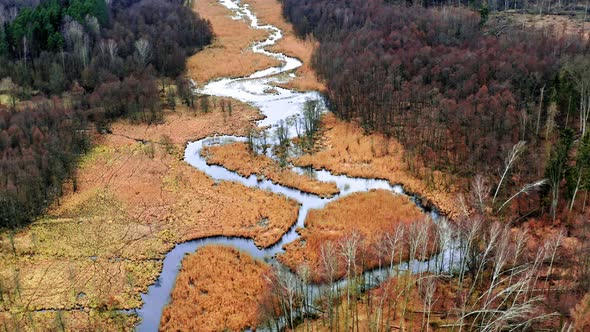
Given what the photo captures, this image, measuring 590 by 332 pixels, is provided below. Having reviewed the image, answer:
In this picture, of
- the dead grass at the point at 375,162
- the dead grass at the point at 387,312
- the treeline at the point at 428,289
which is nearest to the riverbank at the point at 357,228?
the treeline at the point at 428,289

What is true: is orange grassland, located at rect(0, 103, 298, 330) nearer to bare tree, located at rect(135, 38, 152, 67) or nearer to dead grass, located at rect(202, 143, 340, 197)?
dead grass, located at rect(202, 143, 340, 197)

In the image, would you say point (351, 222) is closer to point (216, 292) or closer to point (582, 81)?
point (216, 292)

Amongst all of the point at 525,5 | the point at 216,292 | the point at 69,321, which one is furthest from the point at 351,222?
the point at 525,5

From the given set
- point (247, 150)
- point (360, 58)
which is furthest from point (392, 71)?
point (247, 150)

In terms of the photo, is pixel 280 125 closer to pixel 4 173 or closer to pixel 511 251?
pixel 4 173

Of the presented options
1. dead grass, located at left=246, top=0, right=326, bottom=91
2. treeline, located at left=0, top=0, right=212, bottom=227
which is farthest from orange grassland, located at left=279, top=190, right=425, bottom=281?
dead grass, located at left=246, top=0, right=326, bottom=91

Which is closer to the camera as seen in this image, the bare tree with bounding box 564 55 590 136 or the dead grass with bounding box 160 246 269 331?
the dead grass with bounding box 160 246 269 331
